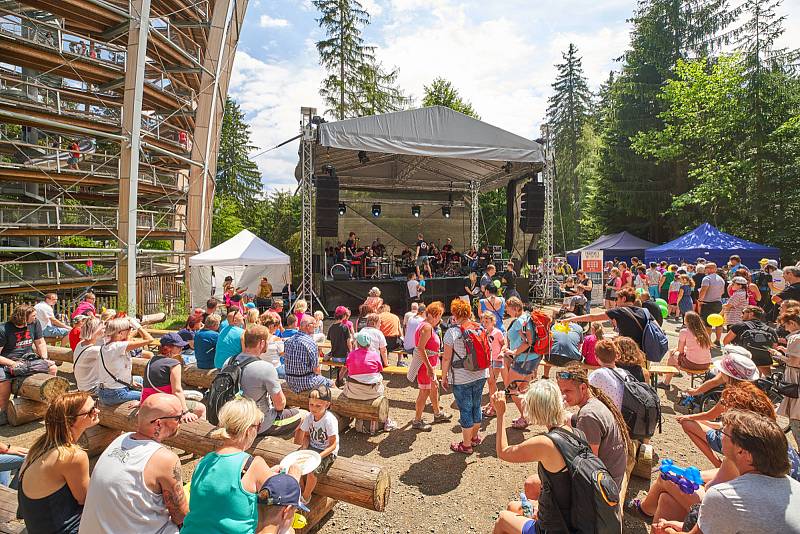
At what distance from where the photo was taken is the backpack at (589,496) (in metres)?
1.99

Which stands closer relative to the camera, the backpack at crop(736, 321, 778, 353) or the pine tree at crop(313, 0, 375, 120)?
the backpack at crop(736, 321, 778, 353)

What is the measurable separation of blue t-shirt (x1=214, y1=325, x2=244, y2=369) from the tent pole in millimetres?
6385

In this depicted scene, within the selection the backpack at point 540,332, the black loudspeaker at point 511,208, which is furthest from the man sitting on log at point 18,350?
the black loudspeaker at point 511,208

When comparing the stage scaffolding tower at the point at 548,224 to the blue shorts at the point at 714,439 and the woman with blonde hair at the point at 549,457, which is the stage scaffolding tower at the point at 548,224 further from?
the woman with blonde hair at the point at 549,457

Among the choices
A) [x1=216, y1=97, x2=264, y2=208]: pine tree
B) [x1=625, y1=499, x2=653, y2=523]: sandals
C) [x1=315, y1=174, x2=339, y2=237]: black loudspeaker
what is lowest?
[x1=625, y1=499, x2=653, y2=523]: sandals

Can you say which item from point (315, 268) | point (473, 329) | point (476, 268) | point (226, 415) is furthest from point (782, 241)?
point (226, 415)

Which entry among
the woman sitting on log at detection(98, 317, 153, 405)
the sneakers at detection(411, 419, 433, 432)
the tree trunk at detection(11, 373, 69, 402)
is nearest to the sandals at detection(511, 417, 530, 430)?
the sneakers at detection(411, 419, 433, 432)

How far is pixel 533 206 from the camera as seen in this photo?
13562mm

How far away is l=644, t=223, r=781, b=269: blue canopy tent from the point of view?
15.4m

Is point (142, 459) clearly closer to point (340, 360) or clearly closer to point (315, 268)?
point (340, 360)

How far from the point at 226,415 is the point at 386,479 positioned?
1.50 m

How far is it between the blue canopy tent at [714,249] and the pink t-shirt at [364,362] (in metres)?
16.0

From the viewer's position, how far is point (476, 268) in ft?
51.1

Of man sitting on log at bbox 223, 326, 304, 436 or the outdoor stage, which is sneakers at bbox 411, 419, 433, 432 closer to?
man sitting on log at bbox 223, 326, 304, 436
